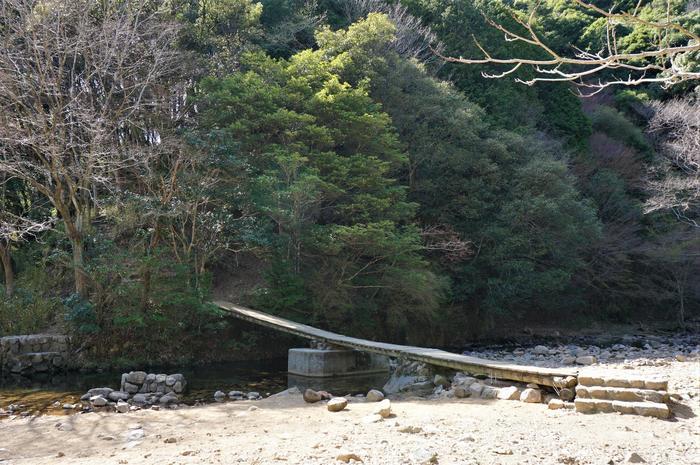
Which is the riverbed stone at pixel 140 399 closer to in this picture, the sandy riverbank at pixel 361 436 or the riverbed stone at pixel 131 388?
the riverbed stone at pixel 131 388

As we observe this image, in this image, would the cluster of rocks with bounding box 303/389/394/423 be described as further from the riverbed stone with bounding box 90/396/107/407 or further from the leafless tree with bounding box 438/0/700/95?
the leafless tree with bounding box 438/0/700/95

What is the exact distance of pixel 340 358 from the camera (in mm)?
11516

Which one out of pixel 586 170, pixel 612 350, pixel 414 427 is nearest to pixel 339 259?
pixel 612 350

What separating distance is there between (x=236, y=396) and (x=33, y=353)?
5.67 m

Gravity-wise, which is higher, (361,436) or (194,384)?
(361,436)

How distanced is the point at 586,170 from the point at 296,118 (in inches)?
558

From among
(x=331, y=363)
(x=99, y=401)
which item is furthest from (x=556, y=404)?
(x=99, y=401)

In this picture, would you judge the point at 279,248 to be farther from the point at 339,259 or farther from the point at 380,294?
the point at 380,294

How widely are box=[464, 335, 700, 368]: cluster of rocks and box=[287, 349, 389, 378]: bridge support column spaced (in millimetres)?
3372

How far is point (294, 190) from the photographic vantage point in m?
13.9

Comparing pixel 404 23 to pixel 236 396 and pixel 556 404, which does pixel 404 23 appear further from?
pixel 556 404

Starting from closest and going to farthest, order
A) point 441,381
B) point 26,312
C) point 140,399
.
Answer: point 140,399 → point 441,381 → point 26,312

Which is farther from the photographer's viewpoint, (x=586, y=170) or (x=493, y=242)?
(x=586, y=170)

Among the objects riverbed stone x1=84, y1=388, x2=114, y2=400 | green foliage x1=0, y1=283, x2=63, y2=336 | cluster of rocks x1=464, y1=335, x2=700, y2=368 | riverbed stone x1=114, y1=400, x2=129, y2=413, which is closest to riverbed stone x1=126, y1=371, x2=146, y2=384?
riverbed stone x1=84, y1=388, x2=114, y2=400
